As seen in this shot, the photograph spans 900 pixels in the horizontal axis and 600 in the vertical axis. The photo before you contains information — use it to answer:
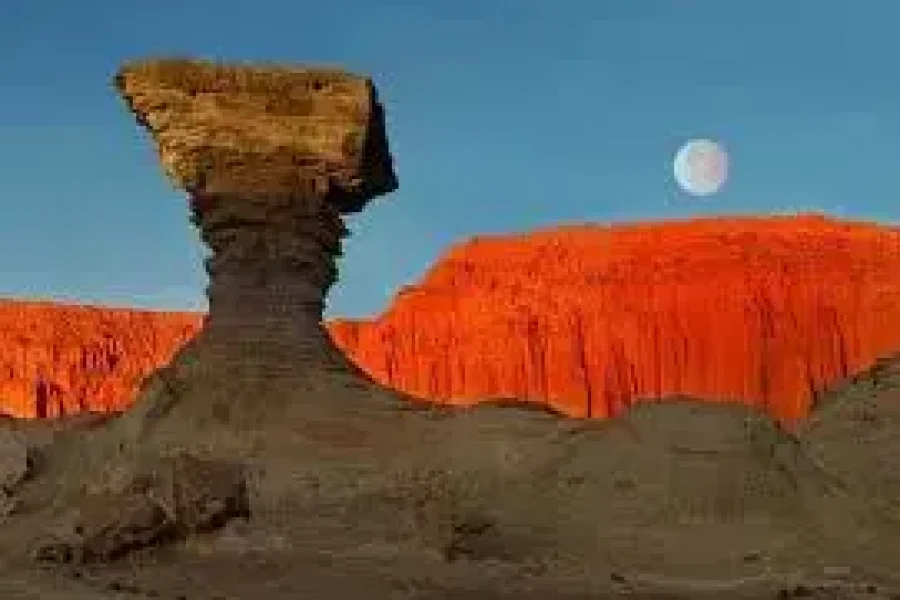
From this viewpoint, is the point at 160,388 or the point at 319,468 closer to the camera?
the point at 319,468

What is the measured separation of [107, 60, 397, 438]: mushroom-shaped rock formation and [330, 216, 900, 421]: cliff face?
238 ft

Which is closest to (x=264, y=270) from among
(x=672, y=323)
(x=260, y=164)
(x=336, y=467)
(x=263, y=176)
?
(x=263, y=176)

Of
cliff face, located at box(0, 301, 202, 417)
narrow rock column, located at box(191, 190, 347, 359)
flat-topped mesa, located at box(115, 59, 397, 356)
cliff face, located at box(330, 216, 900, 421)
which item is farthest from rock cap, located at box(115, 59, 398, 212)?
cliff face, located at box(0, 301, 202, 417)

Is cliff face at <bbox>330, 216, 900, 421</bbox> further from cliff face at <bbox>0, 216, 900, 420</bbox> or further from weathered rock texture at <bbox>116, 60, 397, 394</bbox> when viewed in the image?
weathered rock texture at <bbox>116, 60, 397, 394</bbox>

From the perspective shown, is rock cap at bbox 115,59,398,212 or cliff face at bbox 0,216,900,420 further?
cliff face at bbox 0,216,900,420

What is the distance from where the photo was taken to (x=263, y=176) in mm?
24016

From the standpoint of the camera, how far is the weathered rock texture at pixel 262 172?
23.8 meters

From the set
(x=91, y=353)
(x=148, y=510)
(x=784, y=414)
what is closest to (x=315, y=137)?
(x=148, y=510)

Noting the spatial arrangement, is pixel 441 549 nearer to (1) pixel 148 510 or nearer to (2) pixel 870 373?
(1) pixel 148 510

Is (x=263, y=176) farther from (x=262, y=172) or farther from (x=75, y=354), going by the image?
(x=75, y=354)

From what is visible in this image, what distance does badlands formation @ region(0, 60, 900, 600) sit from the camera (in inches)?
569

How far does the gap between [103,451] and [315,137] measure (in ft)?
19.1

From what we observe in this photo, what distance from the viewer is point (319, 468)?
20312mm

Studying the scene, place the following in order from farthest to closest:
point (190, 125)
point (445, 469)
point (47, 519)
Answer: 1. point (190, 125)
2. point (445, 469)
3. point (47, 519)
